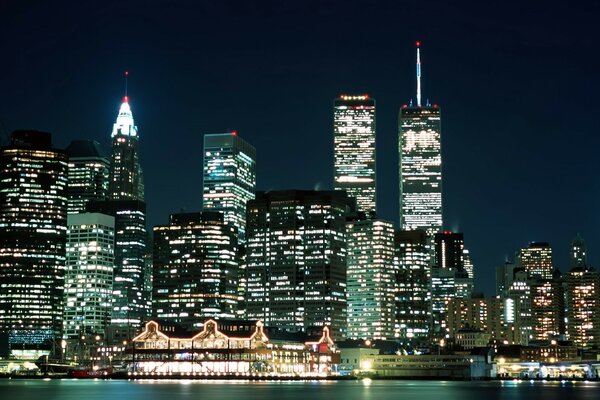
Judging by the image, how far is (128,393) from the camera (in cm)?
16538

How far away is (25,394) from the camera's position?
521 ft

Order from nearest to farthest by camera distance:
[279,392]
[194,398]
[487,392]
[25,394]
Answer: [194,398]
[25,394]
[279,392]
[487,392]

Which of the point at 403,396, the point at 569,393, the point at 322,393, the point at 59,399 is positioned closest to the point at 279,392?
the point at 322,393

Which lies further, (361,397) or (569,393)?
(569,393)

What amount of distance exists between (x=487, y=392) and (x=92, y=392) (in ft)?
218

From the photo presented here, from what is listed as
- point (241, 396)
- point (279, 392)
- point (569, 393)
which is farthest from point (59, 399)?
point (569, 393)

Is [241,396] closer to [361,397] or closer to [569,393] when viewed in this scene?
[361,397]

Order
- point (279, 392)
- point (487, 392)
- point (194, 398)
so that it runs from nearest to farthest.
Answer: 1. point (194, 398)
2. point (279, 392)
3. point (487, 392)

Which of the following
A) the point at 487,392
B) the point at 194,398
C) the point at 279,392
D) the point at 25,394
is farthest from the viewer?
the point at 487,392

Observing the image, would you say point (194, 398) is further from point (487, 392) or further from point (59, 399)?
point (487, 392)

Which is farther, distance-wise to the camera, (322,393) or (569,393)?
(569,393)

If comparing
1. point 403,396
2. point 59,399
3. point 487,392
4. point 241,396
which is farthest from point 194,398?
point 487,392

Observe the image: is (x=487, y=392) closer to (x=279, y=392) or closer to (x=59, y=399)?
(x=279, y=392)

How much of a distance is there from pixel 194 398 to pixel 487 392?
188 ft
